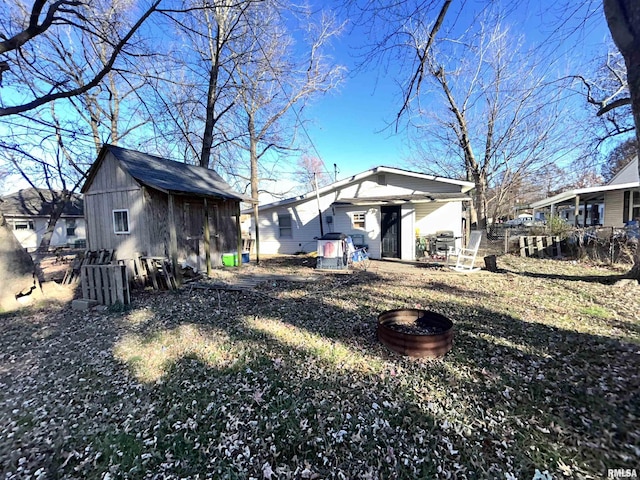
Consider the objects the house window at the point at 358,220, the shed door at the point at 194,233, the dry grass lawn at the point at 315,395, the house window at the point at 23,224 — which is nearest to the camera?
the dry grass lawn at the point at 315,395

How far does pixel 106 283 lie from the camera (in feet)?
19.8

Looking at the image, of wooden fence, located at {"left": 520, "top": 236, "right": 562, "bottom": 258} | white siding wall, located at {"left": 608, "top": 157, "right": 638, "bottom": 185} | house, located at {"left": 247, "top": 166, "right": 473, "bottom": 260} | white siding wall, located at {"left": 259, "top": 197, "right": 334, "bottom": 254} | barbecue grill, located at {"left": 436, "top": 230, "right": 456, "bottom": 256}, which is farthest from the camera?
white siding wall, located at {"left": 608, "top": 157, "right": 638, "bottom": 185}

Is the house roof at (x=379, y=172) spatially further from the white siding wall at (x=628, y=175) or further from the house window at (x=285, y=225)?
the white siding wall at (x=628, y=175)

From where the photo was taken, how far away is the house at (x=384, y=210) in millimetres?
12000

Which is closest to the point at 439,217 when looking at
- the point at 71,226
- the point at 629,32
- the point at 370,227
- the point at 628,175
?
the point at 370,227

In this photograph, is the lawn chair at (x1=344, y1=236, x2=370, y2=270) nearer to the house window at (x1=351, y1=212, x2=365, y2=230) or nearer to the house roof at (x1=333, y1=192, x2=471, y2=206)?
the house window at (x1=351, y1=212, x2=365, y2=230)

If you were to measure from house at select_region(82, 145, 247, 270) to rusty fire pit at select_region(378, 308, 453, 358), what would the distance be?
20.3 feet

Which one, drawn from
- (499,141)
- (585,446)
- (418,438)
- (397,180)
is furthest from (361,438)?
(499,141)

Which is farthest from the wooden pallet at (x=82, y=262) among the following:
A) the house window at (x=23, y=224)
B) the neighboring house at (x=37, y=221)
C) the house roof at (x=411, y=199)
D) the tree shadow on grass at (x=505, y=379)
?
the house window at (x=23, y=224)

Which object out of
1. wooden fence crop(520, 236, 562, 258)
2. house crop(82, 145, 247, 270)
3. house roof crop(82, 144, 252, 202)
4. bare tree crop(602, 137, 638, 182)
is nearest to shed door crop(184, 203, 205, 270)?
house crop(82, 145, 247, 270)

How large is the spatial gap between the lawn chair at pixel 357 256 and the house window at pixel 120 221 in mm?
7032

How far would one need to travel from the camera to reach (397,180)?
42.6 feet

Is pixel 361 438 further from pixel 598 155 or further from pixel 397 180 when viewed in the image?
pixel 598 155

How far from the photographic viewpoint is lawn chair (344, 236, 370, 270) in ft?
34.3
